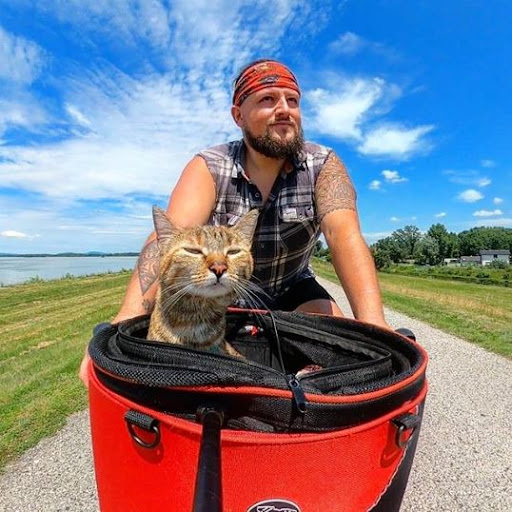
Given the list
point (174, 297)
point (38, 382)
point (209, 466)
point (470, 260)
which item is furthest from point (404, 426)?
point (470, 260)

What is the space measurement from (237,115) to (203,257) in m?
1.69

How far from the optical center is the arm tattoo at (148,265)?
2.72 meters

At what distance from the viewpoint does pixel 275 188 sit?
11.7ft

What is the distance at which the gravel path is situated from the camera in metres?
2.96

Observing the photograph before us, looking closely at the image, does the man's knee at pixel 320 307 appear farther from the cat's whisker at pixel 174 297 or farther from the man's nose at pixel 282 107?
the man's nose at pixel 282 107

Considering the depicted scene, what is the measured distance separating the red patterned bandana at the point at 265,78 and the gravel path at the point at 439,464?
10.5ft

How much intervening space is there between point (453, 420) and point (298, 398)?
3.89m

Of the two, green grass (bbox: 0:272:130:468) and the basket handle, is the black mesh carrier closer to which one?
the basket handle

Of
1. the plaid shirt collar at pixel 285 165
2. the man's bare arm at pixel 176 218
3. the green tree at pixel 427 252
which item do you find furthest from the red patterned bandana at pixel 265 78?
the green tree at pixel 427 252

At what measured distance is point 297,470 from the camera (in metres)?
1.28

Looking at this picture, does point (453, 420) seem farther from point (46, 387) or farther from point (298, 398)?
point (46, 387)

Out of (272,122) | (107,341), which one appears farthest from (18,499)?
(272,122)

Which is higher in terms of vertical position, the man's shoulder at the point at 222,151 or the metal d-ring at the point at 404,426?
the man's shoulder at the point at 222,151

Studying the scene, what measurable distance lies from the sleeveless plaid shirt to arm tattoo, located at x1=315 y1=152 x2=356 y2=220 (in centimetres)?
7
